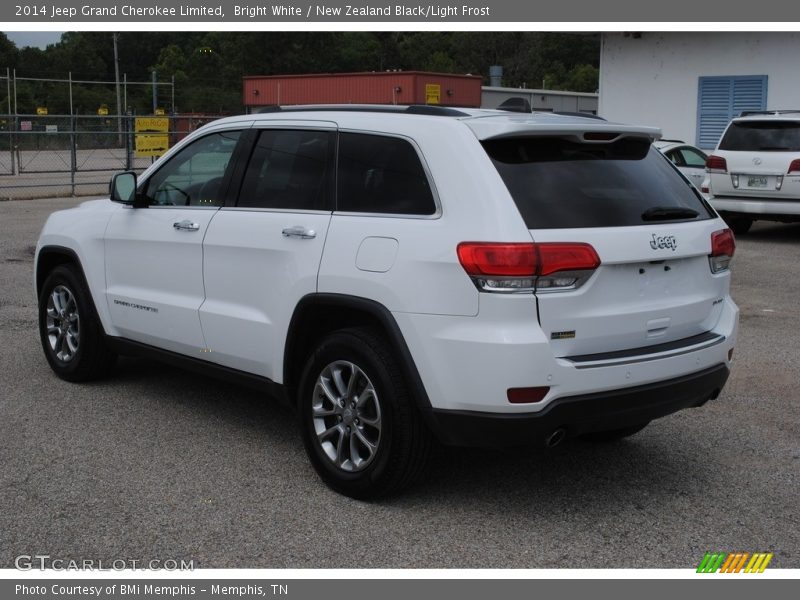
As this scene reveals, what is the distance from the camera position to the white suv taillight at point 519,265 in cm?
436

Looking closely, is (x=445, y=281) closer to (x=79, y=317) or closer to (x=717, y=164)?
(x=79, y=317)

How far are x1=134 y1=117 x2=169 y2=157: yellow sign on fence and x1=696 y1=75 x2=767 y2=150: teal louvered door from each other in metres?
12.4

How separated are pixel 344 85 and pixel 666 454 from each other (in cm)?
4073

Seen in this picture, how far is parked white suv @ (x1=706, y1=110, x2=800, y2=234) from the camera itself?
1506 cm

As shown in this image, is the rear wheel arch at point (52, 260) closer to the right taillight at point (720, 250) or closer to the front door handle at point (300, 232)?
the front door handle at point (300, 232)

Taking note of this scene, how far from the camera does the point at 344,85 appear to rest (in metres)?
45.1

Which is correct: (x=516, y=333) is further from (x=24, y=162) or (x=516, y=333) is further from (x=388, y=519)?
(x=24, y=162)

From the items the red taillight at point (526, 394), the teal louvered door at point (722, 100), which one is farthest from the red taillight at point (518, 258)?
the teal louvered door at point (722, 100)

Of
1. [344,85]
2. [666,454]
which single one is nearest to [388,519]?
[666,454]

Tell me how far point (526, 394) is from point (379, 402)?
2.37ft

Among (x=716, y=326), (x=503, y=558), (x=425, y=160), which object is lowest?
A: (x=503, y=558)

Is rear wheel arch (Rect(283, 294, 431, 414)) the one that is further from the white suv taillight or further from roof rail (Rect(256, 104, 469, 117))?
roof rail (Rect(256, 104, 469, 117))

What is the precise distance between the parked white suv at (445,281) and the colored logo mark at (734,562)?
0.68 meters

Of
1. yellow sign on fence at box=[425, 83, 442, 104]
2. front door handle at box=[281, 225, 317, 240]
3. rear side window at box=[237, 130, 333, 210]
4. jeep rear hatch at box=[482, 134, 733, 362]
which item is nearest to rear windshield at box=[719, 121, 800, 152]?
jeep rear hatch at box=[482, 134, 733, 362]
